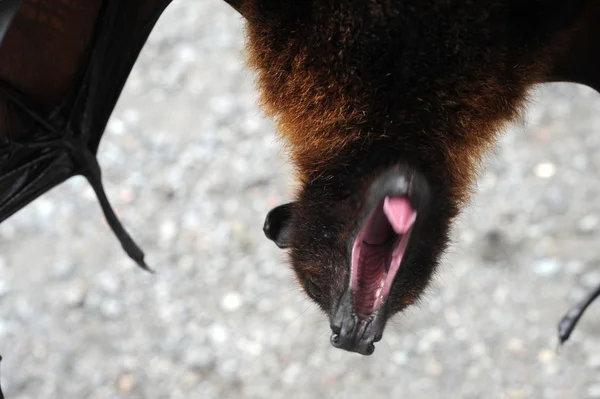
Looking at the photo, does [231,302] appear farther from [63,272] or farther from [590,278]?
[590,278]

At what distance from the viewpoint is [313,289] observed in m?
1.25

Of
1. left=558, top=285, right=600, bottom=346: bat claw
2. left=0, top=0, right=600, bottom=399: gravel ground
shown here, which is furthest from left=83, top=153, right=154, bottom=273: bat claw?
left=0, top=0, right=600, bottom=399: gravel ground

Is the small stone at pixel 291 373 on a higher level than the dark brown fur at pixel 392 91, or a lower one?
lower

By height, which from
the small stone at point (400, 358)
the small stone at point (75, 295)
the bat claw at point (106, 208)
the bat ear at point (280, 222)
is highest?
the bat ear at point (280, 222)

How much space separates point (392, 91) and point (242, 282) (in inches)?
82.5

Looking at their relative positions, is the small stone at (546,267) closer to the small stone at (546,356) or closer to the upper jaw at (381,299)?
the small stone at (546,356)

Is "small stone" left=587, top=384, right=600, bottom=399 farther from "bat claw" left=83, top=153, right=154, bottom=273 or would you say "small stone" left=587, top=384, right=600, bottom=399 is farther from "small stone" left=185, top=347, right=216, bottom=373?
"bat claw" left=83, top=153, right=154, bottom=273

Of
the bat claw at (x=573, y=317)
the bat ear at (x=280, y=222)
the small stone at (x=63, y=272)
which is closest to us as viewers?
the bat ear at (x=280, y=222)

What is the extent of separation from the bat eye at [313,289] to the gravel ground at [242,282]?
4.18 ft

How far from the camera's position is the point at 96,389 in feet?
9.05

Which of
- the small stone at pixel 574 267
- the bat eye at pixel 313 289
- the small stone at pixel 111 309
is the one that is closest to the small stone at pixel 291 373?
the small stone at pixel 111 309

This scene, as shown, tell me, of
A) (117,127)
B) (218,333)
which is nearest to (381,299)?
(218,333)

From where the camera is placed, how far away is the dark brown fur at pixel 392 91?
1.00 m

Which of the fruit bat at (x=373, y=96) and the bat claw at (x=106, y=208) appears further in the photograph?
the bat claw at (x=106, y=208)
